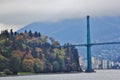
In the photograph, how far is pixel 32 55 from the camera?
14150cm

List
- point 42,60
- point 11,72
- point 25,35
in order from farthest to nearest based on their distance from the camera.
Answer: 1. point 25,35
2. point 42,60
3. point 11,72

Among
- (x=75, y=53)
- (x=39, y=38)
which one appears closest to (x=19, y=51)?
(x=39, y=38)

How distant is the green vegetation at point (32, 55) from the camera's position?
407 ft

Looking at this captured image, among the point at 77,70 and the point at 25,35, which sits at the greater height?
the point at 25,35

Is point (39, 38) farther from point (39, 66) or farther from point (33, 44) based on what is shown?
point (39, 66)

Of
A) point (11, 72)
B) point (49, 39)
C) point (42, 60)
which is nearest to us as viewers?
point (11, 72)

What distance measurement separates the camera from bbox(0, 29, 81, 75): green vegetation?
124 m

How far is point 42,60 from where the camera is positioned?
14112 cm

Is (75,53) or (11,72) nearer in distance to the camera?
(11,72)

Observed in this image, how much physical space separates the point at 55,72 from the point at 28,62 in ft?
45.9

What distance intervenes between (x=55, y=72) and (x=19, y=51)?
1375cm

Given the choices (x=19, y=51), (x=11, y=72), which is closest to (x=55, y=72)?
(x=19, y=51)

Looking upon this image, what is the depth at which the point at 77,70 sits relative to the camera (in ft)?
536

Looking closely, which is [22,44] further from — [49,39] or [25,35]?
[49,39]
